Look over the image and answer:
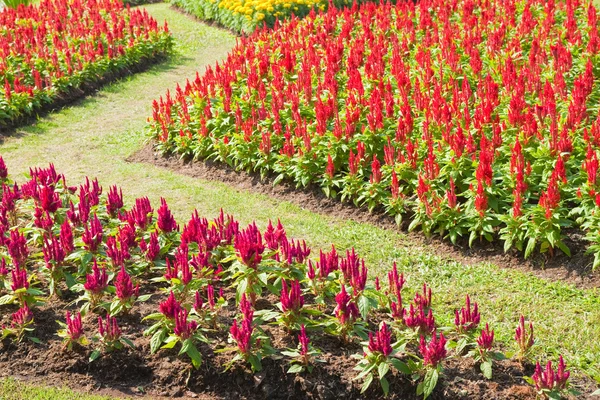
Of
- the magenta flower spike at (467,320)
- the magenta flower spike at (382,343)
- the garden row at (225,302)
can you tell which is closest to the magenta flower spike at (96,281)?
the garden row at (225,302)

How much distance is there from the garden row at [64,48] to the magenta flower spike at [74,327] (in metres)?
6.73

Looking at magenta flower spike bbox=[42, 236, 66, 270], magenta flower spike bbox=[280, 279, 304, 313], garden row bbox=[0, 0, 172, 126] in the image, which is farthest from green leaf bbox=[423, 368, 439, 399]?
garden row bbox=[0, 0, 172, 126]

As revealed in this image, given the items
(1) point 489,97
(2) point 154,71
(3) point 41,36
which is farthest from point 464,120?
(3) point 41,36

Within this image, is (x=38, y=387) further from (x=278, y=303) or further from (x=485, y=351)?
(x=485, y=351)

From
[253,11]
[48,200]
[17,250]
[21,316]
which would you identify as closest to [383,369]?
[21,316]

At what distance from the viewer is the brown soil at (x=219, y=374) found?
17.3ft

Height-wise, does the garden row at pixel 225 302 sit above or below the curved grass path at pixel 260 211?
above

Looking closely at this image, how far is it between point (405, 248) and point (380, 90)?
278cm

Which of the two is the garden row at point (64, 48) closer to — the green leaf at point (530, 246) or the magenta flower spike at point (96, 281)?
the magenta flower spike at point (96, 281)

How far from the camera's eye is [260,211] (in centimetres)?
873

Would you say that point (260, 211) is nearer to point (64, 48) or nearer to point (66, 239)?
point (66, 239)

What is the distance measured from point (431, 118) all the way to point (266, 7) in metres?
8.03

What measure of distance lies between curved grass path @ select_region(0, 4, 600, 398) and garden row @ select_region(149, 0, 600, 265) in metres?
0.36

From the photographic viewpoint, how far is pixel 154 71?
14688mm
